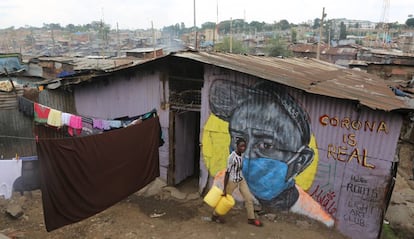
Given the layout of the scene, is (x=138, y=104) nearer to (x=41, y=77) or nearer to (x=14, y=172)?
(x=14, y=172)

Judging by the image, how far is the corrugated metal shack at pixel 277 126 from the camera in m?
5.57

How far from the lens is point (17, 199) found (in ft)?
22.8

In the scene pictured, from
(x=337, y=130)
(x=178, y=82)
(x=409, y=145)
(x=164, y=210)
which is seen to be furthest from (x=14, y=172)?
(x=409, y=145)

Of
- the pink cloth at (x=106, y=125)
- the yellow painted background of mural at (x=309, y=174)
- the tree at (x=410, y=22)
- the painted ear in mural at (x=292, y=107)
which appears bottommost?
the yellow painted background of mural at (x=309, y=174)

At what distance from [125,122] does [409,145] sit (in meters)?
7.95

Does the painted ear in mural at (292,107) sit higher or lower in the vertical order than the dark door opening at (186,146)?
higher

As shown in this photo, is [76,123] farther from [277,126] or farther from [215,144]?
[277,126]

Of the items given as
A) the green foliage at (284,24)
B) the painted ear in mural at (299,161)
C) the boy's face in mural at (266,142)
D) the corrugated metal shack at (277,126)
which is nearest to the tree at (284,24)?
the green foliage at (284,24)

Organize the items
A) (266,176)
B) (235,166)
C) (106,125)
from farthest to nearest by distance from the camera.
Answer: (106,125) → (266,176) → (235,166)

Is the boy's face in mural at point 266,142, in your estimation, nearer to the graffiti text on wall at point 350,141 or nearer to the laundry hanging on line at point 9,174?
the graffiti text on wall at point 350,141

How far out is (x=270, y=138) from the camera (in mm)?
6512

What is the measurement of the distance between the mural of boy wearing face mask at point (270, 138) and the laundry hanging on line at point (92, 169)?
5.59 ft

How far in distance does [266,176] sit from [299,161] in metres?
0.76
